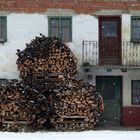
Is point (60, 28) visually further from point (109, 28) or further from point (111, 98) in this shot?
point (111, 98)

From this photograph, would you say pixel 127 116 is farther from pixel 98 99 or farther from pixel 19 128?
pixel 19 128

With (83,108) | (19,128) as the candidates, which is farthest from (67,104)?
(19,128)

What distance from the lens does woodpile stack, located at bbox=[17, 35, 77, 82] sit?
23.8m

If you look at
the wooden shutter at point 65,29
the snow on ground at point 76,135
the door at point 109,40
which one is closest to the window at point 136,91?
the door at point 109,40

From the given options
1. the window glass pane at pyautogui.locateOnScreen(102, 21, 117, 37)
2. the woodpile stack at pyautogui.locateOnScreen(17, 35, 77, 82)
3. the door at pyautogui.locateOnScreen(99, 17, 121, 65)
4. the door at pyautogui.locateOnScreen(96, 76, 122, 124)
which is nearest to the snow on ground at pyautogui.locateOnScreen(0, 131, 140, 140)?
the woodpile stack at pyautogui.locateOnScreen(17, 35, 77, 82)

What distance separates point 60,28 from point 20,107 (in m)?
4.33

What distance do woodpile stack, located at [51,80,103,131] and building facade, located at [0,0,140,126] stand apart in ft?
6.25

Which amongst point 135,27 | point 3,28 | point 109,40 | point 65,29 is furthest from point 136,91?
point 3,28

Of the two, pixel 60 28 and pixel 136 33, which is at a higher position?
pixel 60 28

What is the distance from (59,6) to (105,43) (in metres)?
2.62

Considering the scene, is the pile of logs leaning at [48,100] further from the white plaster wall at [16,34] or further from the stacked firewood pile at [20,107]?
the white plaster wall at [16,34]

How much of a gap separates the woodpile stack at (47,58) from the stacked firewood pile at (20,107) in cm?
111

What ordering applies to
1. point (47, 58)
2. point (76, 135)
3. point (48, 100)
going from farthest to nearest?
point (47, 58) → point (48, 100) → point (76, 135)

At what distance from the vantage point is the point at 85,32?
81.8 feet
